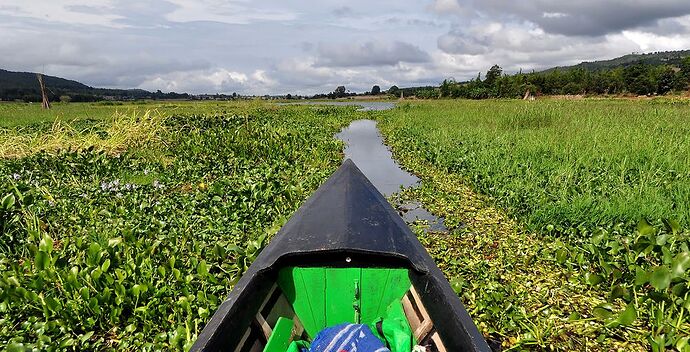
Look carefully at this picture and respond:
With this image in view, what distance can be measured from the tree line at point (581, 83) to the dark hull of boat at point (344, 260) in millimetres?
52366

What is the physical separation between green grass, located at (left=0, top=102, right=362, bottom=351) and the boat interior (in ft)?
2.13

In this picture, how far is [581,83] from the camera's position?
171ft

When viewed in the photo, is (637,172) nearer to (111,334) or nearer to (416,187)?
(416,187)

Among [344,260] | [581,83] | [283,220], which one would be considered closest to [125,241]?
[283,220]

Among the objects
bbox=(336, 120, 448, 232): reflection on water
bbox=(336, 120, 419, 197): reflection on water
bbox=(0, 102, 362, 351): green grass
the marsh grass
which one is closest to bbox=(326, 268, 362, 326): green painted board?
bbox=(0, 102, 362, 351): green grass

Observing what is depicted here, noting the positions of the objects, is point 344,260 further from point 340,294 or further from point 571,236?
point 571,236

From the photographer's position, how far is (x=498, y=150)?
26.2 feet

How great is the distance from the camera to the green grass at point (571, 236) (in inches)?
108

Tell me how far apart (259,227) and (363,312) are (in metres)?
2.26

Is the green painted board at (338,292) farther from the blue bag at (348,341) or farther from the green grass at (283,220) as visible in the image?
the green grass at (283,220)

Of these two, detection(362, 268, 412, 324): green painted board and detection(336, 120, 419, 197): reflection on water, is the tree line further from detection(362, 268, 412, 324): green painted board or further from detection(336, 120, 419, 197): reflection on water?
detection(362, 268, 412, 324): green painted board

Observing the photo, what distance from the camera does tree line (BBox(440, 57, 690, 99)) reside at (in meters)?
45.9

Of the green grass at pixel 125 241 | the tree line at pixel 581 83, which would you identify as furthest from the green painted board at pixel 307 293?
the tree line at pixel 581 83

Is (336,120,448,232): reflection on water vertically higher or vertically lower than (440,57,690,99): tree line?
lower
